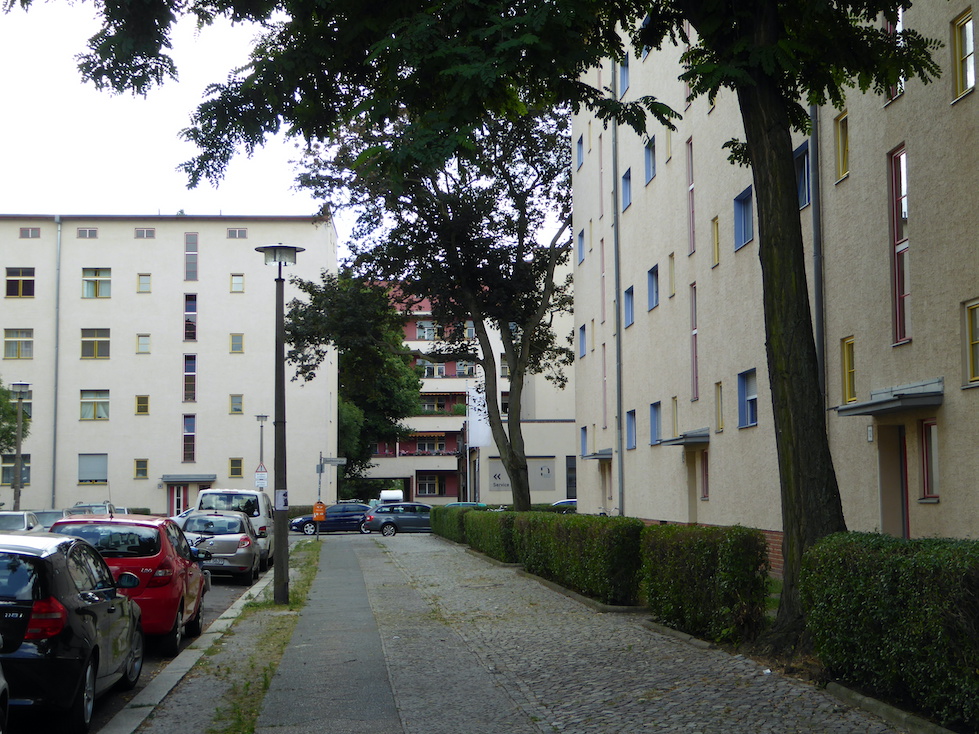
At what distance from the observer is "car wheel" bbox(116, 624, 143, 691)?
9.39m

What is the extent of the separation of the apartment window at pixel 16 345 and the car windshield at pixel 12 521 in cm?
4047

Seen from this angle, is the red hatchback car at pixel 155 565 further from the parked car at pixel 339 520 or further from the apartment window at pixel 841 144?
the parked car at pixel 339 520

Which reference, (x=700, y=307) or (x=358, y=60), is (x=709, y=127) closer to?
(x=700, y=307)

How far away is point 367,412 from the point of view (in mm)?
80688

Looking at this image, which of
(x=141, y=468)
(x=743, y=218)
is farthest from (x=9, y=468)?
(x=743, y=218)

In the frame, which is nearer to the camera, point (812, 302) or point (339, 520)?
point (812, 302)

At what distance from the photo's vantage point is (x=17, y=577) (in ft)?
24.6

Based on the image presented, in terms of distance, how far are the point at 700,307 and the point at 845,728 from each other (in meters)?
17.7

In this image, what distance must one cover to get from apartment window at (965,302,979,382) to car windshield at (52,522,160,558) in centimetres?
928

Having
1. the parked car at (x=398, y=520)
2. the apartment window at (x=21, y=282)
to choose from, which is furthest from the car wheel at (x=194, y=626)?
the apartment window at (x=21, y=282)

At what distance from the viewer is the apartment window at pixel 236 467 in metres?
65.0

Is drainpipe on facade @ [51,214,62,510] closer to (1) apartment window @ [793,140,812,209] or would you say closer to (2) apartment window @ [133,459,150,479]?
(2) apartment window @ [133,459,150,479]

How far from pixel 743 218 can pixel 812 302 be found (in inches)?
175

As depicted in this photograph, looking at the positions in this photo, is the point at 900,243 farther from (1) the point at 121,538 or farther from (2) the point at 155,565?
(1) the point at 121,538
